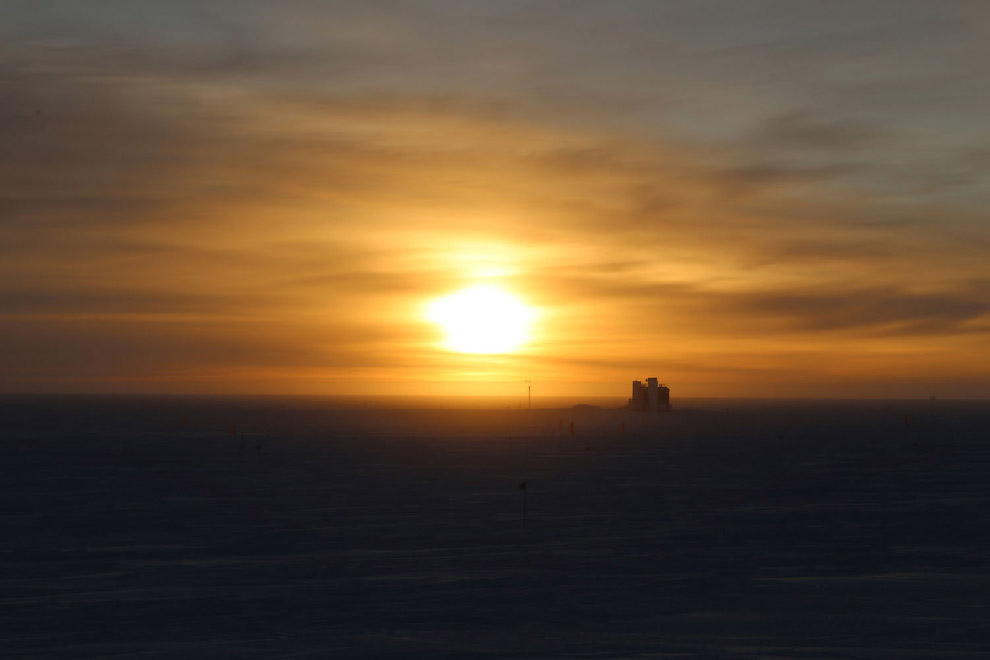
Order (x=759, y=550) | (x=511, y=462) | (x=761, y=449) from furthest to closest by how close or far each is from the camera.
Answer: (x=761, y=449), (x=511, y=462), (x=759, y=550)

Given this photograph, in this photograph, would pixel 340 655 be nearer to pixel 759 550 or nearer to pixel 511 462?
pixel 759 550

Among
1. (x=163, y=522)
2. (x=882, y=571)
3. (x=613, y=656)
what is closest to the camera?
(x=613, y=656)

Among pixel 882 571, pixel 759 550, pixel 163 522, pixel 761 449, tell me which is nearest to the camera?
pixel 882 571

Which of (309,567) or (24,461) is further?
(24,461)

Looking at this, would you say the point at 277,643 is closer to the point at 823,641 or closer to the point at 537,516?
the point at 823,641

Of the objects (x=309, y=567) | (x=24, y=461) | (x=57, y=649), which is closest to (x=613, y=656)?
(x=57, y=649)

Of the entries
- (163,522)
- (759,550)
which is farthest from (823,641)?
(163,522)

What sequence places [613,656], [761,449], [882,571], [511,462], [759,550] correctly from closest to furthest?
[613,656] < [882,571] < [759,550] < [511,462] < [761,449]
